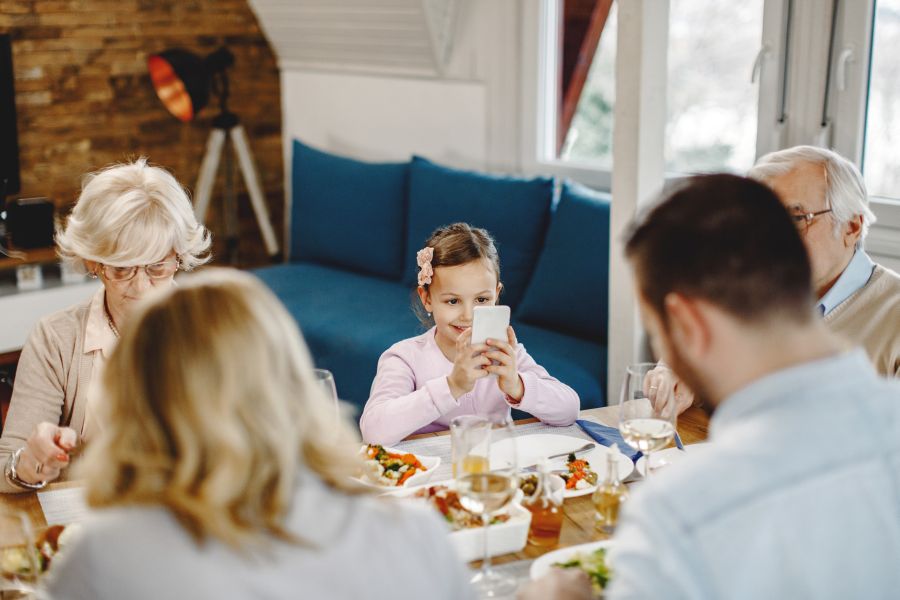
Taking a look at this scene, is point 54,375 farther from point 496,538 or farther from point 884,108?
point 884,108

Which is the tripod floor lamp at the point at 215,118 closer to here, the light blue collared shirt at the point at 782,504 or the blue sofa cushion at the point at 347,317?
the blue sofa cushion at the point at 347,317

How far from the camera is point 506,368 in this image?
6.40ft

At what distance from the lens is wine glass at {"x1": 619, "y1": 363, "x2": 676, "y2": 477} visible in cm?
154

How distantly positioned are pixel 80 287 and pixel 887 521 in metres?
3.57

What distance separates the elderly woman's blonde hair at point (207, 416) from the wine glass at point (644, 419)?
65cm

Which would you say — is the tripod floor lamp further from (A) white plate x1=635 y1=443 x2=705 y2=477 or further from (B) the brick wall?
(A) white plate x1=635 y1=443 x2=705 y2=477

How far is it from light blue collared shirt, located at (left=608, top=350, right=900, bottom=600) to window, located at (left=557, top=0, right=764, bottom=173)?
→ 2332mm

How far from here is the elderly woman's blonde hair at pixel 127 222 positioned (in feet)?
6.47

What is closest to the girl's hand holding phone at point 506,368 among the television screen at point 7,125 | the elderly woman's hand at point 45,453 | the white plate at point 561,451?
the white plate at point 561,451

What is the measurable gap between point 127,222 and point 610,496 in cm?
107

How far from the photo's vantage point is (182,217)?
6.76 feet

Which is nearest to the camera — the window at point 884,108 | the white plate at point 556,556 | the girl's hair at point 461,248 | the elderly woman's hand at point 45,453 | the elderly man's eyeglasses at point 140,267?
the white plate at point 556,556

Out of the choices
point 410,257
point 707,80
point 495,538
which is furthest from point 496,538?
point 410,257

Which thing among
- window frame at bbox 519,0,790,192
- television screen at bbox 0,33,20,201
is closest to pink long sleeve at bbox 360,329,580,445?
window frame at bbox 519,0,790,192
